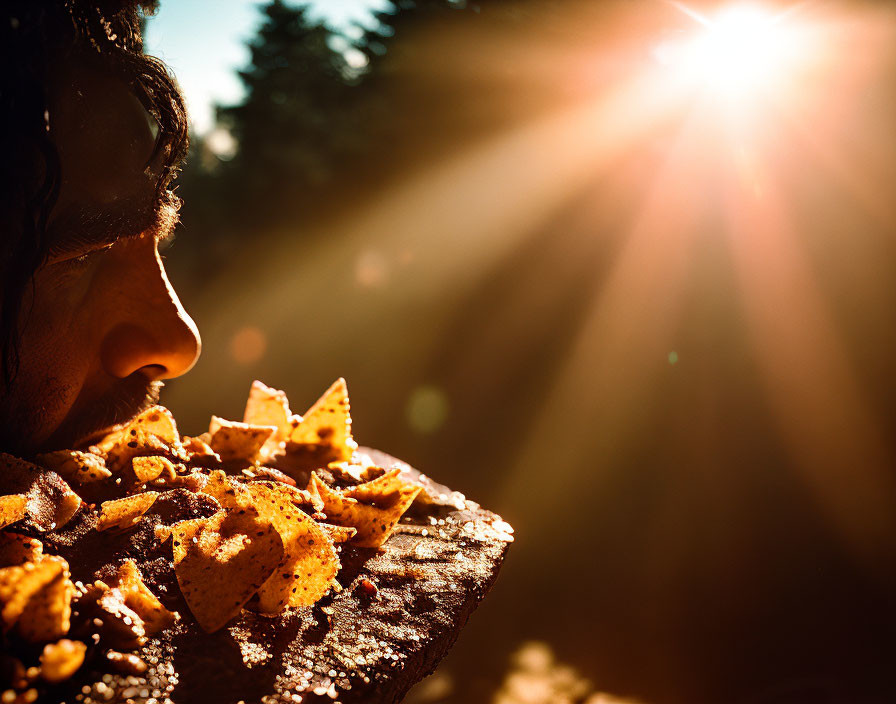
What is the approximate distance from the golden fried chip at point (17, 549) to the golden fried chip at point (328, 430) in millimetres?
858

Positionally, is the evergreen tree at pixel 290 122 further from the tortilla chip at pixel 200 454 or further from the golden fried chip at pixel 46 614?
the golden fried chip at pixel 46 614

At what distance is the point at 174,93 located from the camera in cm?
142

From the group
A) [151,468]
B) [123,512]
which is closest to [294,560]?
[123,512]

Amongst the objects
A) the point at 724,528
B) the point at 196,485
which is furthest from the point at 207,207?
the point at 196,485

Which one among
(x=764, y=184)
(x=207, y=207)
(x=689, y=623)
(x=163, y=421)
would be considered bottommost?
(x=163, y=421)

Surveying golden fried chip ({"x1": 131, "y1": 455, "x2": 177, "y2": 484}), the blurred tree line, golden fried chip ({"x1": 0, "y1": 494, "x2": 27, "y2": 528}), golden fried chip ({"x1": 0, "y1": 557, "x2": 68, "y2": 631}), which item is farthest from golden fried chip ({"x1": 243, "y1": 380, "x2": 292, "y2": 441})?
the blurred tree line

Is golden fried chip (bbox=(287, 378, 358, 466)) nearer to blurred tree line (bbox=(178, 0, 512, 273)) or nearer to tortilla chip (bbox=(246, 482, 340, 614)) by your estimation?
tortilla chip (bbox=(246, 482, 340, 614))

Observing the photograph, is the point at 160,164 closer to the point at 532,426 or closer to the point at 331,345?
the point at 532,426

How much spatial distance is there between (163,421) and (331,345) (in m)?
7.49

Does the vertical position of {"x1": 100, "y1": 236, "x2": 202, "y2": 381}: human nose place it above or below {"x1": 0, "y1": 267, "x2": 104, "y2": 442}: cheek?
above

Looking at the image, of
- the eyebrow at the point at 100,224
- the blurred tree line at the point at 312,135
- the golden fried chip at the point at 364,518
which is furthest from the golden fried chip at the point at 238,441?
the blurred tree line at the point at 312,135

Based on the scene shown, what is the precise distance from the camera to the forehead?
45.9 inches

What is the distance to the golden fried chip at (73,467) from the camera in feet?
4.18

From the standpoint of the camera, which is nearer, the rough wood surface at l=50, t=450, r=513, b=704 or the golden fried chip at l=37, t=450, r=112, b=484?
the rough wood surface at l=50, t=450, r=513, b=704
